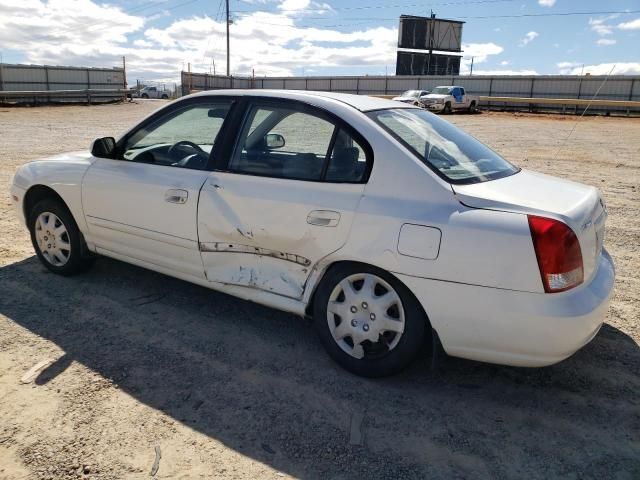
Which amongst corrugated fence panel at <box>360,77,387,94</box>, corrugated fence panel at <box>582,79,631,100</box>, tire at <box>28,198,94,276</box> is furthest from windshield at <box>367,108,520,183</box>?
corrugated fence panel at <box>360,77,387,94</box>

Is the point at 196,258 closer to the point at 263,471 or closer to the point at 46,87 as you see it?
the point at 263,471

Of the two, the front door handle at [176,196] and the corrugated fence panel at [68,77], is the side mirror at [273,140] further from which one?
the corrugated fence panel at [68,77]

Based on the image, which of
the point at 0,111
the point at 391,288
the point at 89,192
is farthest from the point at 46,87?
the point at 391,288

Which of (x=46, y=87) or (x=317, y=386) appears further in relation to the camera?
(x=46, y=87)

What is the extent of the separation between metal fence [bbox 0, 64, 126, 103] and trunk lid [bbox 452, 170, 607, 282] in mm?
33760

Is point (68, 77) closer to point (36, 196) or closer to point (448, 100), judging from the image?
point (448, 100)

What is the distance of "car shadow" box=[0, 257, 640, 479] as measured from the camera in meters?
2.56

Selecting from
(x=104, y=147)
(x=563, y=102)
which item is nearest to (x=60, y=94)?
(x=563, y=102)

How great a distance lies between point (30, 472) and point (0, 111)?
29.1 metres

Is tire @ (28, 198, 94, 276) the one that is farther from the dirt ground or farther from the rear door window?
the rear door window

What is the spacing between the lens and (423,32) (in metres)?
55.9

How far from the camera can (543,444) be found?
2.67 metres

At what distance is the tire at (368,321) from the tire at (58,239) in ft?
7.73

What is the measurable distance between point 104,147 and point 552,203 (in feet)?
10.6
